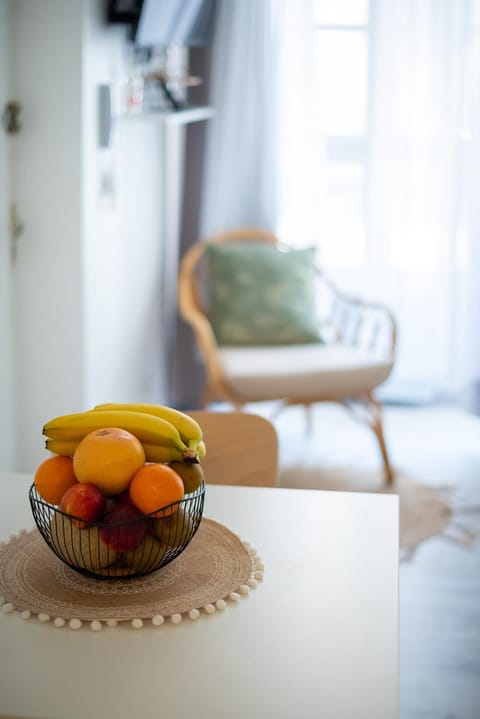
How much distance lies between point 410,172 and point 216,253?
1051 millimetres

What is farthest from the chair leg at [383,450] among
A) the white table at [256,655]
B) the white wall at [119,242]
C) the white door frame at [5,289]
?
the white table at [256,655]

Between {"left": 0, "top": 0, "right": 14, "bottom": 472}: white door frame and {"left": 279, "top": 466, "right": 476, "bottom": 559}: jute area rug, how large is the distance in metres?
1.04

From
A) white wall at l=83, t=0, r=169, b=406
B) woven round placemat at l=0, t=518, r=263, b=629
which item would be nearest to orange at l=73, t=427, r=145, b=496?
woven round placemat at l=0, t=518, r=263, b=629

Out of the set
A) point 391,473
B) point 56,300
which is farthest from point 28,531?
point 391,473

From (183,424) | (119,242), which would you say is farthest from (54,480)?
(119,242)

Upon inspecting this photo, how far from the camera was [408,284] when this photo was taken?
14.6ft

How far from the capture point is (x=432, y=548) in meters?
2.88

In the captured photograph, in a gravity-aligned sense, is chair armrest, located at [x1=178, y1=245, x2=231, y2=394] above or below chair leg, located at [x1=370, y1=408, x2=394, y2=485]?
above

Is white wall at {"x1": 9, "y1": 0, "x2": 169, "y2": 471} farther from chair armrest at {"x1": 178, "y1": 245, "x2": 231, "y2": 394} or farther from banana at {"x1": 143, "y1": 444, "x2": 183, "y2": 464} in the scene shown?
banana at {"x1": 143, "y1": 444, "x2": 183, "y2": 464}

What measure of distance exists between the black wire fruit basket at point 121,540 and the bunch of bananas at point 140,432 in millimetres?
59

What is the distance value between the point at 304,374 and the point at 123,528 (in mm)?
2371

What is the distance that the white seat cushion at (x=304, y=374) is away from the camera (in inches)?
132

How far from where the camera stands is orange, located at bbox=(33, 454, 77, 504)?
109cm

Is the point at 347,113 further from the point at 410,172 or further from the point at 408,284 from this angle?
the point at 408,284
